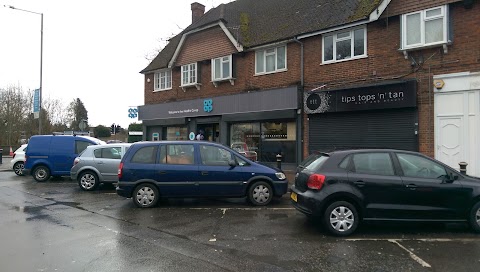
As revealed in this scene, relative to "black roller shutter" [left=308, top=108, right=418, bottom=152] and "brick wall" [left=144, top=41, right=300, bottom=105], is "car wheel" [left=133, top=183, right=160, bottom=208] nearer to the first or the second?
"black roller shutter" [left=308, top=108, right=418, bottom=152]

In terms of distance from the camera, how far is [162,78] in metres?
22.2

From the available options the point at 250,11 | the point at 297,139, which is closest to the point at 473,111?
the point at 297,139

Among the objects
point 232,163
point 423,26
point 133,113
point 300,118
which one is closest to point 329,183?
point 232,163

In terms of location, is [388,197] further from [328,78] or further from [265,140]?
[265,140]

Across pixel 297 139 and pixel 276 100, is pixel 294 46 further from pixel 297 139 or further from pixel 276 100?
pixel 297 139

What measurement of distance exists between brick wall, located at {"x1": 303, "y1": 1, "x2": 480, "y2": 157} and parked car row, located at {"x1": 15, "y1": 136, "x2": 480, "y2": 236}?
653 cm

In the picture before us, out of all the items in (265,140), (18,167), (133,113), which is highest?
(133,113)

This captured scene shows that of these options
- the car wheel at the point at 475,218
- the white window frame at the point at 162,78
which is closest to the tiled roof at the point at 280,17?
the white window frame at the point at 162,78

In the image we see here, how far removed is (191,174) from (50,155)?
8261 millimetres

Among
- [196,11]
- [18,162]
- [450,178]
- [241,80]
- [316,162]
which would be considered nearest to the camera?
[450,178]

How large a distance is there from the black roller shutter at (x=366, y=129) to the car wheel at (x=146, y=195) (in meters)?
6.03

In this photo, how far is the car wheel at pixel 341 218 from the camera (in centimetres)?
601

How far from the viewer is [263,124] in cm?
1702

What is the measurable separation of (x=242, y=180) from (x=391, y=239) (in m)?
3.63
